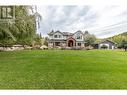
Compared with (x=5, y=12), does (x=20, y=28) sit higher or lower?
lower

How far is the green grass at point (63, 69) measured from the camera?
2.13m

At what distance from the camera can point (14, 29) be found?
2330 millimetres

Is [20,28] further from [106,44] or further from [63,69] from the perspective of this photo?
[106,44]

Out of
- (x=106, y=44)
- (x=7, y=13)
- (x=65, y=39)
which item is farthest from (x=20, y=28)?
(x=106, y=44)

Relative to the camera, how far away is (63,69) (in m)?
2.22

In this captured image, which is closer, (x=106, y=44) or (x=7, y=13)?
(x=7, y=13)

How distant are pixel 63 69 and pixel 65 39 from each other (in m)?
0.25

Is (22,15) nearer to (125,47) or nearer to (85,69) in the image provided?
(85,69)

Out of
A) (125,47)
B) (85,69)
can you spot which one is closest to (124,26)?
(125,47)

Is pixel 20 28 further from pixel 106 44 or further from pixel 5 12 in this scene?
pixel 106 44

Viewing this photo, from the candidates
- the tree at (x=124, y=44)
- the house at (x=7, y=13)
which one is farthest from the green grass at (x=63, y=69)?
the house at (x=7, y=13)

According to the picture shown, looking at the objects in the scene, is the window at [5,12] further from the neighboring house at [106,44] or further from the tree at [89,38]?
the neighboring house at [106,44]

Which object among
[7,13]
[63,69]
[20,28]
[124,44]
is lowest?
[63,69]

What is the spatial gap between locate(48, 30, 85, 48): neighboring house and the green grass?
6 cm
